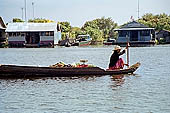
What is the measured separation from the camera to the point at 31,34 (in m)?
61.6

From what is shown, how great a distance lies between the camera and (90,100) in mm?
13016

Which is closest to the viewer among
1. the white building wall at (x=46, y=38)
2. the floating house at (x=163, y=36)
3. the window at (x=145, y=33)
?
the window at (x=145, y=33)

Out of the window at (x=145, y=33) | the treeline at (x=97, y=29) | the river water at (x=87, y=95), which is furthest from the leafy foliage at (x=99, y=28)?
the river water at (x=87, y=95)

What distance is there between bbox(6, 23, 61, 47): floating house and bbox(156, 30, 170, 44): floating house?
68.1ft

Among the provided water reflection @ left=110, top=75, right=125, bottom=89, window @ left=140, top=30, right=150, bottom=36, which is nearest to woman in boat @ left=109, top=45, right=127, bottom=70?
water reflection @ left=110, top=75, right=125, bottom=89

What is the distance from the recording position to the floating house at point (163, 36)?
71438mm

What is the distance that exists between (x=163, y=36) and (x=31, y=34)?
24.8 metres

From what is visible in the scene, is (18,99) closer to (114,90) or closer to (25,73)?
(114,90)

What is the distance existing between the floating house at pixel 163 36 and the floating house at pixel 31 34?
68.1ft

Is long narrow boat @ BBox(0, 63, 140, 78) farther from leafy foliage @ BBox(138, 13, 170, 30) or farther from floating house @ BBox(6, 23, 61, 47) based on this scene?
leafy foliage @ BBox(138, 13, 170, 30)

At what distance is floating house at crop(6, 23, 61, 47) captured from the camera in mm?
60122

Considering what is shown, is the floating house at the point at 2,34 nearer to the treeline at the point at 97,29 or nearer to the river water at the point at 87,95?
the treeline at the point at 97,29

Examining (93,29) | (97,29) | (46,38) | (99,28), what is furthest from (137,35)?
(99,28)

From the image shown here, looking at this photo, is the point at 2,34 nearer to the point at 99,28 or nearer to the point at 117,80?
the point at 99,28
